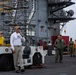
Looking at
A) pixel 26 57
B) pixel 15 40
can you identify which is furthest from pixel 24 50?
pixel 15 40

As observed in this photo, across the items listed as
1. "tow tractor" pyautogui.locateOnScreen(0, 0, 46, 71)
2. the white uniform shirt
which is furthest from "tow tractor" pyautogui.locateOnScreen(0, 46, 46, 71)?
the white uniform shirt

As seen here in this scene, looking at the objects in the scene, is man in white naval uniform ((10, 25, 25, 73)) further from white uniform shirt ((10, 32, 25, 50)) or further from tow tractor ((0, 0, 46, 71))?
tow tractor ((0, 0, 46, 71))

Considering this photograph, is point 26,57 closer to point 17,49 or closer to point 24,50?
point 24,50

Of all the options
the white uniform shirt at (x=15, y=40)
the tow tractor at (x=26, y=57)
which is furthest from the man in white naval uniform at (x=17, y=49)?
the tow tractor at (x=26, y=57)

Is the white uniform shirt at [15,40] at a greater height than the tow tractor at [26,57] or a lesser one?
greater

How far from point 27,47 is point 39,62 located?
128cm

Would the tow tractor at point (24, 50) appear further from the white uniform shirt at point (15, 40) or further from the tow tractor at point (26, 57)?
the white uniform shirt at point (15, 40)

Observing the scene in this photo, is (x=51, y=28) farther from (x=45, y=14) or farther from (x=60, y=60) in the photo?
(x=60, y=60)

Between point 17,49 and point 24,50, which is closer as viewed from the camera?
point 17,49

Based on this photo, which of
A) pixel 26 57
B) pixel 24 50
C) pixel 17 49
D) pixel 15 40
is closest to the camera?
pixel 17 49

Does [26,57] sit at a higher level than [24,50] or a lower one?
lower

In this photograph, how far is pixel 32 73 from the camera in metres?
14.1

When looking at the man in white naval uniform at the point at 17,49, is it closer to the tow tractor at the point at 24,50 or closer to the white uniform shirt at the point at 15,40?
the white uniform shirt at the point at 15,40

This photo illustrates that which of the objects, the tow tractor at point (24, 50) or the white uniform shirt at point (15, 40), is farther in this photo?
the tow tractor at point (24, 50)
